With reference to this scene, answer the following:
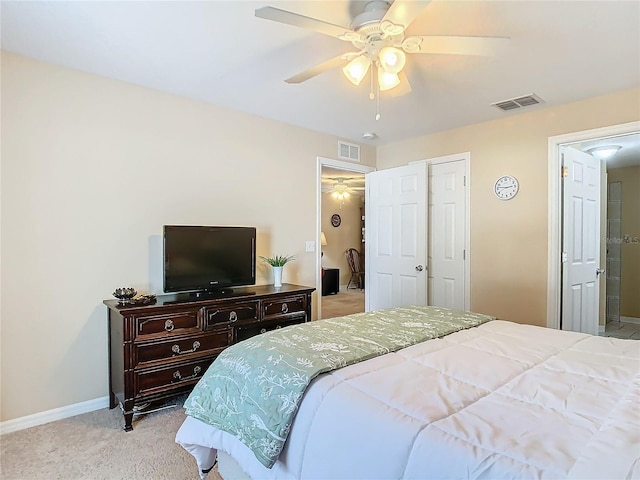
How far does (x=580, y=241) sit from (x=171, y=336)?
3.81 m

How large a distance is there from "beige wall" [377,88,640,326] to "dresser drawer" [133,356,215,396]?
282cm

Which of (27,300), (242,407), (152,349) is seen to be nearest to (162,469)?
(152,349)

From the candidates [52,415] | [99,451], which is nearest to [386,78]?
[99,451]

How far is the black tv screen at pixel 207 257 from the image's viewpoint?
2854 millimetres

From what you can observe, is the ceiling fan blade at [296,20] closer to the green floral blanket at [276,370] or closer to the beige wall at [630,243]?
the green floral blanket at [276,370]

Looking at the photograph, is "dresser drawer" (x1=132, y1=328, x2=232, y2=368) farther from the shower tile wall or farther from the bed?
the shower tile wall

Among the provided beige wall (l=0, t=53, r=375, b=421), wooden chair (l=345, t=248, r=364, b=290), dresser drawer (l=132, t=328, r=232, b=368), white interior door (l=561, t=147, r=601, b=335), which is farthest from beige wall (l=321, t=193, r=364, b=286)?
dresser drawer (l=132, t=328, r=232, b=368)

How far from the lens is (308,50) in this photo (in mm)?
2375

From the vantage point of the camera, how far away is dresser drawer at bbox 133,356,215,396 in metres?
2.49

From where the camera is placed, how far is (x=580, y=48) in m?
2.34

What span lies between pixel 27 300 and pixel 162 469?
58.0 inches

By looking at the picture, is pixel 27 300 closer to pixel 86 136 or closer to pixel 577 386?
pixel 86 136

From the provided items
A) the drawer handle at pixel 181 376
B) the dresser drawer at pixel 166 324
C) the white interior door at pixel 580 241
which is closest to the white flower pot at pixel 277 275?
the dresser drawer at pixel 166 324

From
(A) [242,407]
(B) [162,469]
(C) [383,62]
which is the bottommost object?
(B) [162,469]
